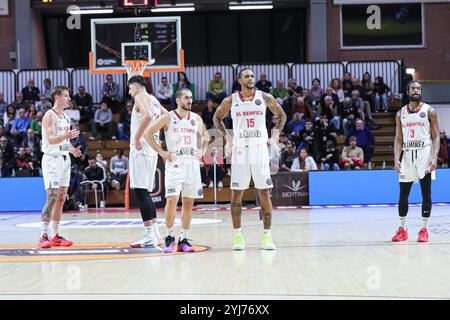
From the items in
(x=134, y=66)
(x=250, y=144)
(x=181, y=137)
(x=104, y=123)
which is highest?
(x=134, y=66)

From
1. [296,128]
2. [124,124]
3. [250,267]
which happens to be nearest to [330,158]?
[296,128]

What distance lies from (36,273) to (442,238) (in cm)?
543

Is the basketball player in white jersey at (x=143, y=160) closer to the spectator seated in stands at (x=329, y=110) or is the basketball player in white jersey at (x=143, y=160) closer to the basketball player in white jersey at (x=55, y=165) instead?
the basketball player in white jersey at (x=55, y=165)

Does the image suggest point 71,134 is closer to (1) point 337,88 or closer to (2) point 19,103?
(2) point 19,103

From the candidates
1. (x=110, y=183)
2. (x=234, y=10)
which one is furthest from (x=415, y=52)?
(x=110, y=183)

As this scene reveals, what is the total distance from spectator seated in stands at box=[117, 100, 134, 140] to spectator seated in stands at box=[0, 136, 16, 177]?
3495 millimetres

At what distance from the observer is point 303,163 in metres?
19.0

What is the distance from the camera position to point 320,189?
18344 millimetres

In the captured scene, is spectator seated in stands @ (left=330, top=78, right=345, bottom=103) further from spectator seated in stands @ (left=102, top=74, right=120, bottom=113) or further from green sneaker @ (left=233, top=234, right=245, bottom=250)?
green sneaker @ (left=233, top=234, right=245, bottom=250)

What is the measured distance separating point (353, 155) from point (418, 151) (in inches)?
416

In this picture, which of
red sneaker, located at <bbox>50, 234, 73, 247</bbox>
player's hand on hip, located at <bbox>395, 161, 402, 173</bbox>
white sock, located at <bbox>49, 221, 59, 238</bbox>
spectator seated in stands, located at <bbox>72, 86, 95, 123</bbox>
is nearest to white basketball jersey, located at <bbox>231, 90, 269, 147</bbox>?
player's hand on hip, located at <bbox>395, 161, 402, 173</bbox>

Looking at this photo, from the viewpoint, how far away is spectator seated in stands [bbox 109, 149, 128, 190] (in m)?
19.5

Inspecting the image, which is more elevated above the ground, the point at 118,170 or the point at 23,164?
the point at 23,164

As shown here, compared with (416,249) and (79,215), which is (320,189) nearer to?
(79,215)
